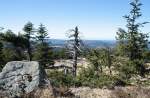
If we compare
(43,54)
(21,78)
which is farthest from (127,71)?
(43,54)

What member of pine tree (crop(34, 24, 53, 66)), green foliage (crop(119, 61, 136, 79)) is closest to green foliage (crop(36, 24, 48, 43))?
pine tree (crop(34, 24, 53, 66))

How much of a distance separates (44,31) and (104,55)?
25.8 metres

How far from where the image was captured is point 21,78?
419 inches

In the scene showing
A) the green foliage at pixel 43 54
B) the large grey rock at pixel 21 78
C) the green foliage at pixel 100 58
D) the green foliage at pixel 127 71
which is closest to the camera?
the large grey rock at pixel 21 78

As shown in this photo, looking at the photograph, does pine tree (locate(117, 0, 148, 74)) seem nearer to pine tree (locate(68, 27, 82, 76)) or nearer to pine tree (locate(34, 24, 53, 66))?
pine tree (locate(68, 27, 82, 76))

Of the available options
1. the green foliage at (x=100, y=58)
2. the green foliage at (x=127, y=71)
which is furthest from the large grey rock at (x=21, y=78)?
the green foliage at (x=100, y=58)

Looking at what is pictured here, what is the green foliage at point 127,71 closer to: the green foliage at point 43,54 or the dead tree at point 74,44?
the dead tree at point 74,44

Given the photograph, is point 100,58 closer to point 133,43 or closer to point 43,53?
point 133,43

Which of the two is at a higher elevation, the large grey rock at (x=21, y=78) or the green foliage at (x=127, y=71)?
the large grey rock at (x=21, y=78)

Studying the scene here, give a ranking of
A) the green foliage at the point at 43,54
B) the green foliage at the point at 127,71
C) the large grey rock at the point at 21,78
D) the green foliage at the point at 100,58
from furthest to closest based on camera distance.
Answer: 1. the green foliage at the point at 43,54
2. the green foliage at the point at 100,58
3. the green foliage at the point at 127,71
4. the large grey rock at the point at 21,78

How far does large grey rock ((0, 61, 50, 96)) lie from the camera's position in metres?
9.98

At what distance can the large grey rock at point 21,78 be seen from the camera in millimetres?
9977

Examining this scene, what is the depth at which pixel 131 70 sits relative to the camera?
29.9m

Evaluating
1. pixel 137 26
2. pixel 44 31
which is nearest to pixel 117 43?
pixel 137 26
